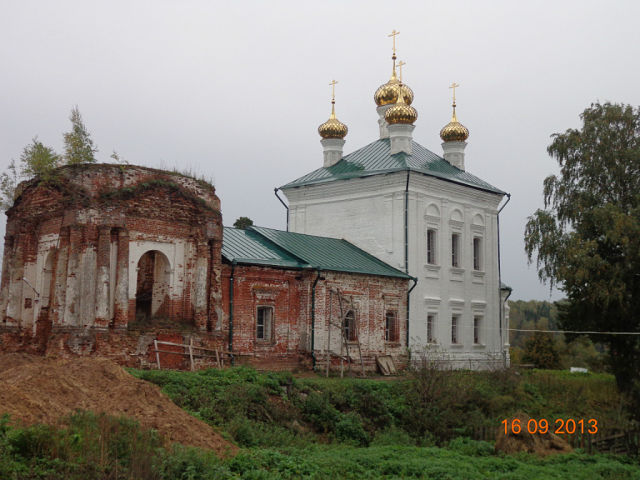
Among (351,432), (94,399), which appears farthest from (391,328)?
(94,399)

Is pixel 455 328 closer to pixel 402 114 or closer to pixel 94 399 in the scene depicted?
pixel 402 114

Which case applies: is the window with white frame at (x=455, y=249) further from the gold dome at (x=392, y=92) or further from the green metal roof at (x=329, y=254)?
the gold dome at (x=392, y=92)

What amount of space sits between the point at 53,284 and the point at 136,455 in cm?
992

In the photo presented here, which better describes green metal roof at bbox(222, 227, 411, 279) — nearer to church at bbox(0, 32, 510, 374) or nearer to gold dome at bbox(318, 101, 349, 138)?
church at bbox(0, 32, 510, 374)

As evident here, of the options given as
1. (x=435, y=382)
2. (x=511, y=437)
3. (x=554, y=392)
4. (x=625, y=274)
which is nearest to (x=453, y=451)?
(x=511, y=437)

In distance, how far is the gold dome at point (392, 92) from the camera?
3141 centimetres

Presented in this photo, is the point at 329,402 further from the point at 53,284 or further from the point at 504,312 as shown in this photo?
the point at 504,312

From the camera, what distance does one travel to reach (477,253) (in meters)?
29.9

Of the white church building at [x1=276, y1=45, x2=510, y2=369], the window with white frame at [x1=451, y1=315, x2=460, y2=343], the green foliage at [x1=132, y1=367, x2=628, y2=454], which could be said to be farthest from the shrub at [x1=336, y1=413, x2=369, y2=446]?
the window with white frame at [x1=451, y1=315, x2=460, y2=343]

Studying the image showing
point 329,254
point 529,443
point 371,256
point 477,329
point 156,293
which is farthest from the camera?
point 477,329

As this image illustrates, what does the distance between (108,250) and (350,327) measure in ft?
29.5

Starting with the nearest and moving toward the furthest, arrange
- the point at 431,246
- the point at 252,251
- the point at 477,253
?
the point at 252,251
the point at 431,246
the point at 477,253

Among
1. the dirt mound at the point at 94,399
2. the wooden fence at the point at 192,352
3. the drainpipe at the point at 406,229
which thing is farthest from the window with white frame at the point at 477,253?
the dirt mound at the point at 94,399

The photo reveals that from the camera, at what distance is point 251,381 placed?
1652 cm
